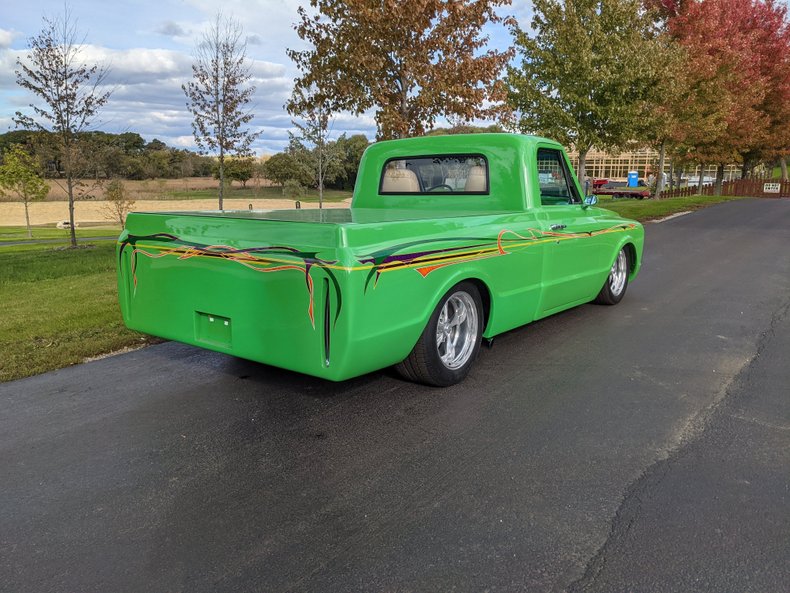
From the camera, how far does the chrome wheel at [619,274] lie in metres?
7.24

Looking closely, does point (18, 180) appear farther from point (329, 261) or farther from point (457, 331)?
point (329, 261)

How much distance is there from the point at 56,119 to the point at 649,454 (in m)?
16.6

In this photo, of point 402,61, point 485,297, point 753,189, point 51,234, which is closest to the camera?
point 485,297

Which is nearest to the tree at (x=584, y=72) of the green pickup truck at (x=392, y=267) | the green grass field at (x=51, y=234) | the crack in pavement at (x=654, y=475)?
the green pickup truck at (x=392, y=267)

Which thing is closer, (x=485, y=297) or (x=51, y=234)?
(x=485, y=297)

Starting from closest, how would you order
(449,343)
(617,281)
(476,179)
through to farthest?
1. (449,343)
2. (476,179)
3. (617,281)

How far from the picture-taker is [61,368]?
16.4ft

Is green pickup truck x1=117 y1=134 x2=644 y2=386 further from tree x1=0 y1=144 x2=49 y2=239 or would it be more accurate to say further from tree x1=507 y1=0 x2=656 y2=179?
tree x1=0 y1=144 x2=49 y2=239

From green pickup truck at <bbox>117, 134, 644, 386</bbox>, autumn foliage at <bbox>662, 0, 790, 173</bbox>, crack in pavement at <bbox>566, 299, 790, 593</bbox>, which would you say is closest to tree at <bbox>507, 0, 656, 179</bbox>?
autumn foliage at <bbox>662, 0, 790, 173</bbox>

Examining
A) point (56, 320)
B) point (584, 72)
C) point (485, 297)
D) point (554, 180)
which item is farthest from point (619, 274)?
point (584, 72)

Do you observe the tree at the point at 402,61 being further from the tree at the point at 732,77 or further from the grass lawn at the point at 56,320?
the tree at the point at 732,77

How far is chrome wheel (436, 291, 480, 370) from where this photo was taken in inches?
177

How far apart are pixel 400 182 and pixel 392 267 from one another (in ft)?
8.50

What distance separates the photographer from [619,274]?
24.2 ft
